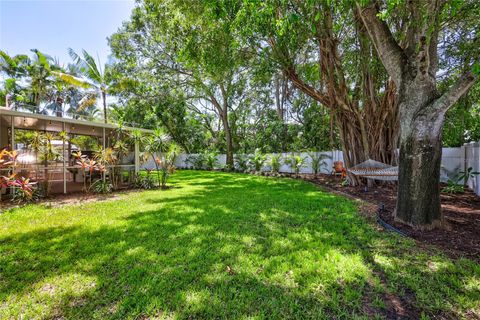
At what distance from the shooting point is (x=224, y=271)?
2.50 m

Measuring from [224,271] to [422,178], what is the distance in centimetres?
331

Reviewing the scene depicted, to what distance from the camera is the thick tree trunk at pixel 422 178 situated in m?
3.48

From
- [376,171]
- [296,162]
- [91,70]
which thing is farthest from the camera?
[91,70]

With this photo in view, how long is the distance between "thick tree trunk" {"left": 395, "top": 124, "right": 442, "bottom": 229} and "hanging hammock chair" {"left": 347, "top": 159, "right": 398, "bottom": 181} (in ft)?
7.59

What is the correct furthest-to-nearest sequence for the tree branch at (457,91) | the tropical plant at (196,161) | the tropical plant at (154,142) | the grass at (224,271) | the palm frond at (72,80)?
the tropical plant at (196,161) < the palm frond at (72,80) < the tropical plant at (154,142) < the tree branch at (457,91) < the grass at (224,271)

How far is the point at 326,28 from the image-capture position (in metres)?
6.11

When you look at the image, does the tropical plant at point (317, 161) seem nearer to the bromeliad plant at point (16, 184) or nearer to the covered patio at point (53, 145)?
the covered patio at point (53, 145)

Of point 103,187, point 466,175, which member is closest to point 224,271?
point 103,187

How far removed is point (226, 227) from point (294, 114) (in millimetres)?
15881

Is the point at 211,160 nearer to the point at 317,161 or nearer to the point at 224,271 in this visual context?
the point at 317,161

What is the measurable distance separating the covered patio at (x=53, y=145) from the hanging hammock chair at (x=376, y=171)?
7.90m

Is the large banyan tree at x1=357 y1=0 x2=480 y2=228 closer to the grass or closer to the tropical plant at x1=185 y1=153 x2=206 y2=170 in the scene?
the grass

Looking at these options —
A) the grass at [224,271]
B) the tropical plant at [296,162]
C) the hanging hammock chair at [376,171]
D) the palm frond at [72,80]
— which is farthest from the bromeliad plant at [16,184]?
the tropical plant at [296,162]

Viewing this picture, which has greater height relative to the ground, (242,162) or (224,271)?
(242,162)
